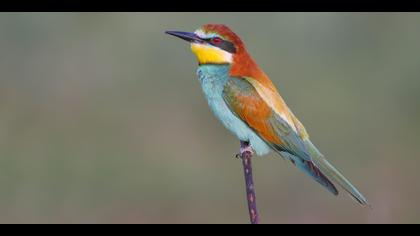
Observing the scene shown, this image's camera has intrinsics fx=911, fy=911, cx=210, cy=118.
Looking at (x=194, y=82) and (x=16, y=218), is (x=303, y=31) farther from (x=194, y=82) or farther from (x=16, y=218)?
(x=16, y=218)

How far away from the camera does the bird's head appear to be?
308 centimetres

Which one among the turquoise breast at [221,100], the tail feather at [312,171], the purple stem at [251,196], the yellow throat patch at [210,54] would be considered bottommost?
the purple stem at [251,196]

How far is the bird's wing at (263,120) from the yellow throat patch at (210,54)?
0.08m

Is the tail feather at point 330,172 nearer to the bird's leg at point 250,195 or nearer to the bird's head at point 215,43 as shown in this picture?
the bird's head at point 215,43

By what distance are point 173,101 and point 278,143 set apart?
71.8 inches

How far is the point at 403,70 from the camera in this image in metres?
5.27

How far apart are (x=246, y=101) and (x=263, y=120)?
89 millimetres

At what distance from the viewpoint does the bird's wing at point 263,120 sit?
122 inches

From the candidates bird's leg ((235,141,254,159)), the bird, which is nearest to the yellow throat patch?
the bird

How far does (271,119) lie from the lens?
10.3ft

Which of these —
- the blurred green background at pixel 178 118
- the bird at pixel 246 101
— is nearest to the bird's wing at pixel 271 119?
the bird at pixel 246 101

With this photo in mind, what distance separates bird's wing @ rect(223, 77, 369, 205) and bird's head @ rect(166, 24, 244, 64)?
0.10 metres

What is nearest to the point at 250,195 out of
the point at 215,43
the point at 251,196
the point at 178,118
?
the point at 251,196
